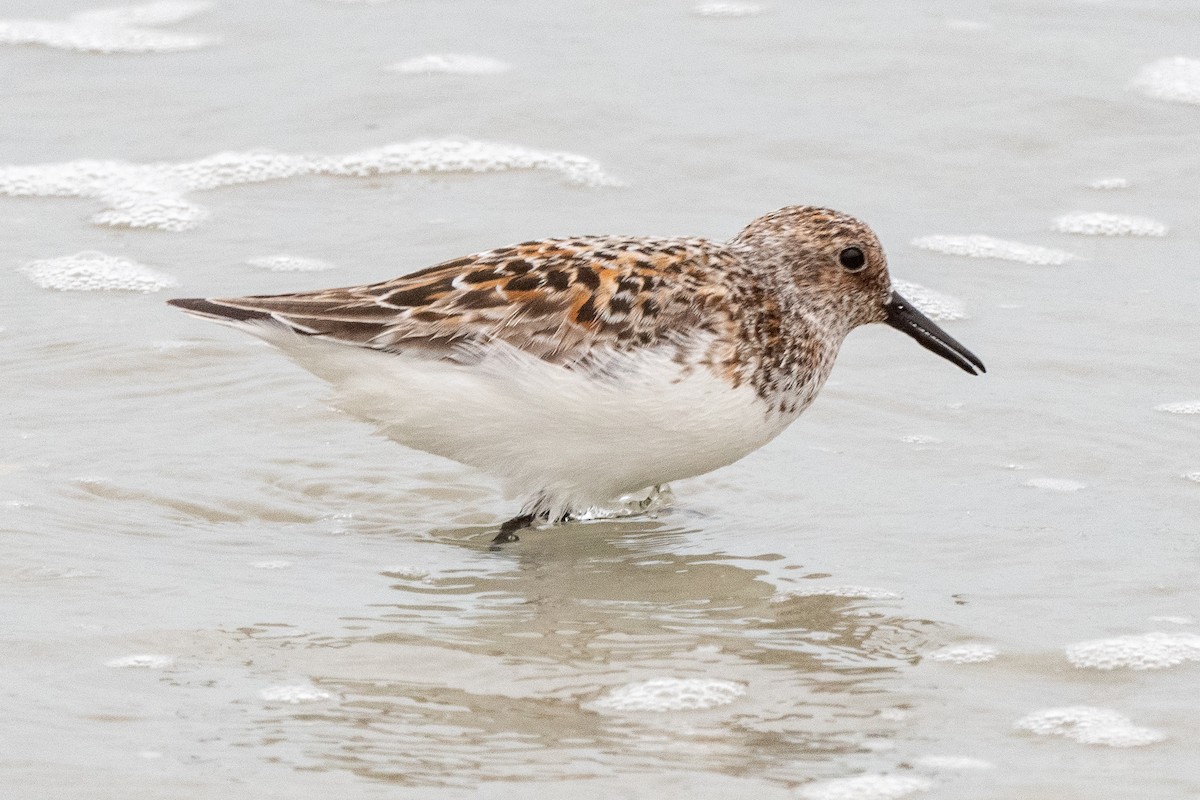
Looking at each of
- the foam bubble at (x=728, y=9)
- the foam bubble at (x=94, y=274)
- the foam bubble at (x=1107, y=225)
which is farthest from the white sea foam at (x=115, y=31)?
the foam bubble at (x=1107, y=225)

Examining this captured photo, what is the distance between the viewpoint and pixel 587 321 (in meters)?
6.67

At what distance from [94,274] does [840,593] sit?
15.2 feet

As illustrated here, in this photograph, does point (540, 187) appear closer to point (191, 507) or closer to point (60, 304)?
point (60, 304)

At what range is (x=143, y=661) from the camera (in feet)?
18.9

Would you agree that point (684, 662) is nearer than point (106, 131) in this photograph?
Yes

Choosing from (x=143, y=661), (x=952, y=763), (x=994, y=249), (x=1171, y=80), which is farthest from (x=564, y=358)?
(x=1171, y=80)

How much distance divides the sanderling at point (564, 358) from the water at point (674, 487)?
401mm

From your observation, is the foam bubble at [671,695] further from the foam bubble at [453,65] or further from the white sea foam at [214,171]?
the foam bubble at [453,65]

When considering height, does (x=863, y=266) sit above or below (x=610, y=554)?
above

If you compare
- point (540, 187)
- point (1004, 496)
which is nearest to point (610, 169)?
point (540, 187)

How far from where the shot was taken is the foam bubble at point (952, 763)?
5.20 metres

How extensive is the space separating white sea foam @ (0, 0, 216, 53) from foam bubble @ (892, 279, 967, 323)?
5.72 meters

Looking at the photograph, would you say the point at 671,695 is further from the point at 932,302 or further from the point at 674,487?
the point at 932,302

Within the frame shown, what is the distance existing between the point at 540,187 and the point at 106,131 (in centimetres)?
273
